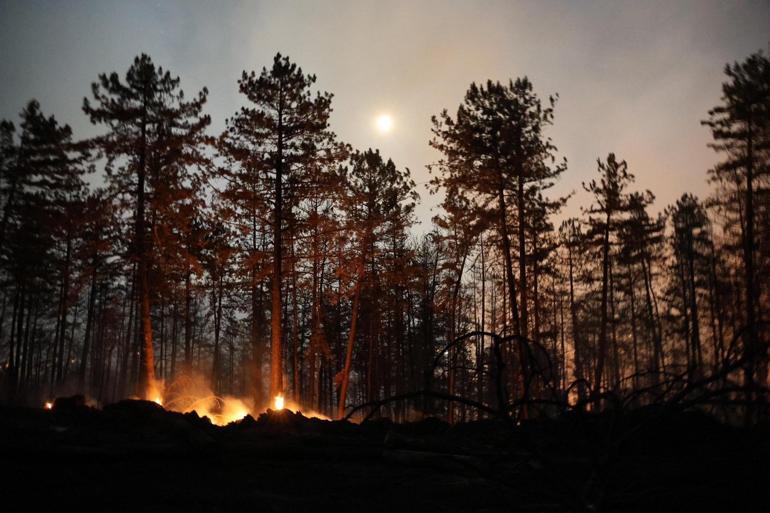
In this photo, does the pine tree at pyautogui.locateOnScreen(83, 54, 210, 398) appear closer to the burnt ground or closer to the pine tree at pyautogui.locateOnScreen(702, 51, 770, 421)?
the burnt ground

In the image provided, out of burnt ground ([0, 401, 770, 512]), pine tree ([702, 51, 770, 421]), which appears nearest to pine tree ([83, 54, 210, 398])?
burnt ground ([0, 401, 770, 512])

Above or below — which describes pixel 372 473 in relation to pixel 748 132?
below

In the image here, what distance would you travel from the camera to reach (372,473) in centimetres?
669

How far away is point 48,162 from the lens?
880 inches

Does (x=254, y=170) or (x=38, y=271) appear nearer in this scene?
(x=254, y=170)

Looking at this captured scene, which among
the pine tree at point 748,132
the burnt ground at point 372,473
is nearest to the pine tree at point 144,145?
the burnt ground at point 372,473

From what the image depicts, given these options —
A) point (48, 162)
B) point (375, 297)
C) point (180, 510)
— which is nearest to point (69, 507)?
point (180, 510)

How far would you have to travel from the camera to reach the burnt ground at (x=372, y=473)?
2322 mm

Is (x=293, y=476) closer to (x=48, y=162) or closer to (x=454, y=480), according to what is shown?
(x=454, y=480)

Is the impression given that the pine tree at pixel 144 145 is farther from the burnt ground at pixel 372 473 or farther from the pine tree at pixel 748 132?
the pine tree at pixel 748 132

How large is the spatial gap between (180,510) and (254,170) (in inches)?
587

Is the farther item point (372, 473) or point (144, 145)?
point (144, 145)

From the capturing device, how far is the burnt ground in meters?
2.32

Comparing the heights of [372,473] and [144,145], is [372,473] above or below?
below
